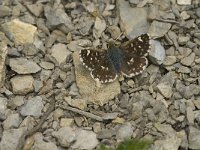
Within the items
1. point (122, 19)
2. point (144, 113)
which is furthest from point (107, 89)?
point (122, 19)

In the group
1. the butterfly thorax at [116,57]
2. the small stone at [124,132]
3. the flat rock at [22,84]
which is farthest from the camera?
the butterfly thorax at [116,57]

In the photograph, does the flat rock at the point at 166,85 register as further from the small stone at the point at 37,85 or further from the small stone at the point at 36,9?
the small stone at the point at 36,9

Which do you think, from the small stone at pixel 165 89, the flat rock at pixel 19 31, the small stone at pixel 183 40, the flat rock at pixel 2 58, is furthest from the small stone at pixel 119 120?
the flat rock at pixel 19 31

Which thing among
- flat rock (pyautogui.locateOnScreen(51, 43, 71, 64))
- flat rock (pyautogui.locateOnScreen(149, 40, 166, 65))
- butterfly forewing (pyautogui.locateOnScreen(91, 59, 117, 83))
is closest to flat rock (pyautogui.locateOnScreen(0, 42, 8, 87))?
flat rock (pyautogui.locateOnScreen(51, 43, 71, 64))

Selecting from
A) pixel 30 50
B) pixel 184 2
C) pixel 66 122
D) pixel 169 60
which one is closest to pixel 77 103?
pixel 66 122

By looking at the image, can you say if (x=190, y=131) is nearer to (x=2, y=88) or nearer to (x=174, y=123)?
(x=174, y=123)
